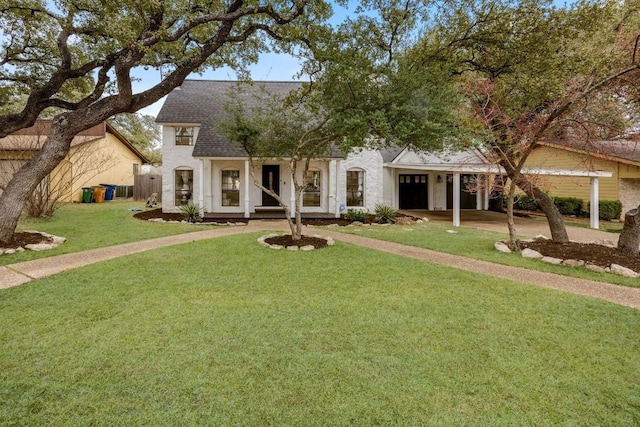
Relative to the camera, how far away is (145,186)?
941 inches

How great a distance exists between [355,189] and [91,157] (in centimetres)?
1695

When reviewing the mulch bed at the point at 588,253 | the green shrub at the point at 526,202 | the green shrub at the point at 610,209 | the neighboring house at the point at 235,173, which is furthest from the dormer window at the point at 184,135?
the green shrub at the point at 610,209

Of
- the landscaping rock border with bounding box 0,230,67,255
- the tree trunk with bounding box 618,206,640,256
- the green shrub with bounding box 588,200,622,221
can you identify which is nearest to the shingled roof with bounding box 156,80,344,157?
the landscaping rock border with bounding box 0,230,67,255

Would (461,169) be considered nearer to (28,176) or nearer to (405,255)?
(405,255)

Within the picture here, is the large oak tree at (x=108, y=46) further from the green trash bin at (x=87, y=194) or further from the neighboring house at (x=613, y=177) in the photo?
the neighboring house at (x=613, y=177)

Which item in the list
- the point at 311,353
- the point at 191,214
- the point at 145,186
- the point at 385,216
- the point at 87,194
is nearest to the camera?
the point at 311,353

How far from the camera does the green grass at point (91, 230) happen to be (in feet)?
25.4

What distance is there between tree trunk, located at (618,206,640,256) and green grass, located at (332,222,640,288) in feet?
5.86

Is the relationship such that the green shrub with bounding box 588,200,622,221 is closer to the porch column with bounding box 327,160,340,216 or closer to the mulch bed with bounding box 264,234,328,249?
the porch column with bounding box 327,160,340,216

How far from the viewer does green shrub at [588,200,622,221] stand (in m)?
15.2

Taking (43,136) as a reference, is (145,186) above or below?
below

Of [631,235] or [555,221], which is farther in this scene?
[555,221]

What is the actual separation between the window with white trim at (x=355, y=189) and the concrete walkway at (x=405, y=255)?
6.31 m

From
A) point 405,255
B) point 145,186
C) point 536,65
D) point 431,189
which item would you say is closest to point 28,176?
point 405,255
